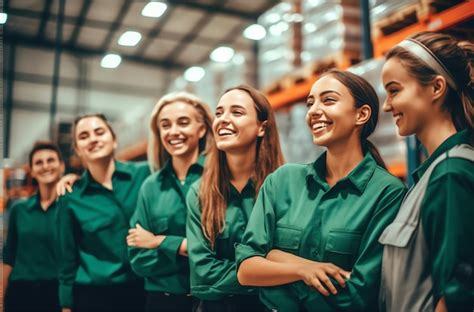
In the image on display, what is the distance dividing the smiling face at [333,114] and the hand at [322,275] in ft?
1.81

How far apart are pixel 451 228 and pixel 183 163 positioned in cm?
188

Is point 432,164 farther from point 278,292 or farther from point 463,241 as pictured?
point 278,292

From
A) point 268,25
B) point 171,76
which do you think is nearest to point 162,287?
point 268,25

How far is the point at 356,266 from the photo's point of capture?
1951mm

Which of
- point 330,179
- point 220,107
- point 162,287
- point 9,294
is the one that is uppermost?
point 220,107

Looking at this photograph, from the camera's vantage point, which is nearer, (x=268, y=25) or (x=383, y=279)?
(x=383, y=279)

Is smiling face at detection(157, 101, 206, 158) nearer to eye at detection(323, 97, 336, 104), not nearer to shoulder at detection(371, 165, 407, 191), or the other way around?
eye at detection(323, 97, 336, 104)

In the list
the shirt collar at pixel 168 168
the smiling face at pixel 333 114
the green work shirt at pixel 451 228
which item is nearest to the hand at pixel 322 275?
the green work shirt at pixel 451 228

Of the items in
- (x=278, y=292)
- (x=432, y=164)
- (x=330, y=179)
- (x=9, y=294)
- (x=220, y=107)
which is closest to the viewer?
(x=432, y=164)

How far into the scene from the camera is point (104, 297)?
3.30 metres

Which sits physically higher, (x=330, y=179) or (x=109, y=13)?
(x=109, y=13)

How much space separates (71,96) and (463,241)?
16.2 metres

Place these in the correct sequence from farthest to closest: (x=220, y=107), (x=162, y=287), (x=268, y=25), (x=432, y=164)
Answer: (x=268, y=25) → (x=162, y=287) → (x=220, y=107) → (x=432, y=164)

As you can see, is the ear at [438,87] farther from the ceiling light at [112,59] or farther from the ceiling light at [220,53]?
the ceiling light at [220,53]
